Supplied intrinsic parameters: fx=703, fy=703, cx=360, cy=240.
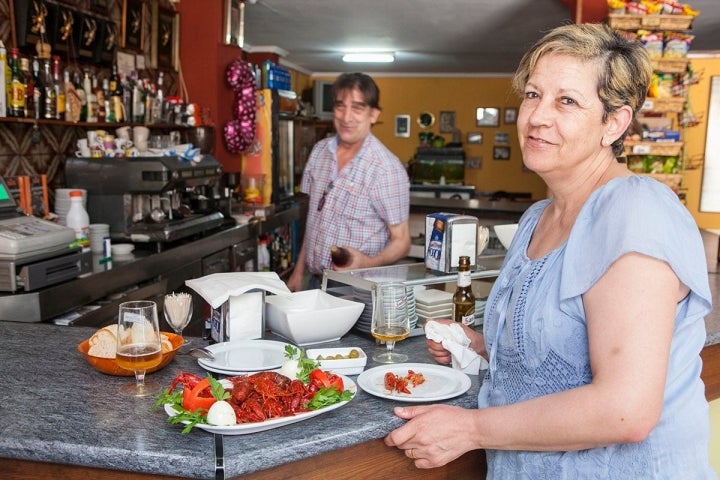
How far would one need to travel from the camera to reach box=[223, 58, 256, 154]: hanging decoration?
6602 mm

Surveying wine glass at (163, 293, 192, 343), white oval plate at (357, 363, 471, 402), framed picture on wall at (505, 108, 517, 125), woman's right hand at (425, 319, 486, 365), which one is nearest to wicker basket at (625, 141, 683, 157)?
woman's right hand at (425, 319, 486, 365)

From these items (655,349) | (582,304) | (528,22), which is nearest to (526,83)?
(582,304)

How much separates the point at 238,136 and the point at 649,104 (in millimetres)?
3867

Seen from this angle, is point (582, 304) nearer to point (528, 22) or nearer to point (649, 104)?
point (649, 104)

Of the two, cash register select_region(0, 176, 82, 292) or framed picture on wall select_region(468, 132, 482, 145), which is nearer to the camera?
cash register select_region(0, 176, 82, 292)

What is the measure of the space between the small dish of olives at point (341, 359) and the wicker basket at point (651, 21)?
3.21m

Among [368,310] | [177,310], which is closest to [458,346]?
[368,310]

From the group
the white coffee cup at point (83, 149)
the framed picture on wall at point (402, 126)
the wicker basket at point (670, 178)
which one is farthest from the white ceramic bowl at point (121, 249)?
the framed picture on wall at point (402, 126)

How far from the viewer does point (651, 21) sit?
4230mm

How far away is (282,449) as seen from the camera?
1.51 metres

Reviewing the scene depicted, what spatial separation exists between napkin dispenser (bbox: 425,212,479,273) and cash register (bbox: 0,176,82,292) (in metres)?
1.88

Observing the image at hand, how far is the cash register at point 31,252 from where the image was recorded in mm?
3143

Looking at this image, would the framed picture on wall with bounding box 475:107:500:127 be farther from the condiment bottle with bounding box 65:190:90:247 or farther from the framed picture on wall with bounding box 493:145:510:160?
the condiment bottle with bounding box 65:190:90:247

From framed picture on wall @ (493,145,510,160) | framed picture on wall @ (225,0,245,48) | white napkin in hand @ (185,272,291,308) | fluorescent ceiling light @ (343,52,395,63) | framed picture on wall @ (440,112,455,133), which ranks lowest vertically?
white napkin in hand @ (185,272,291,308)
